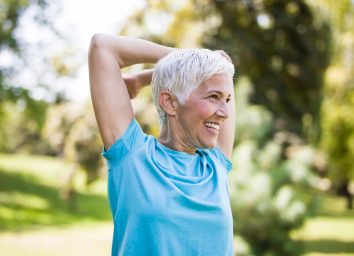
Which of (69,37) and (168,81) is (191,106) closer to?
(168,81)

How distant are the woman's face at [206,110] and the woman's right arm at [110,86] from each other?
0.45 ft

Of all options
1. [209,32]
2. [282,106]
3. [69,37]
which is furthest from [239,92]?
[69,37]

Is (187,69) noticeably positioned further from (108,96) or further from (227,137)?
(227,137)

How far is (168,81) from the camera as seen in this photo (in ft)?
4.48

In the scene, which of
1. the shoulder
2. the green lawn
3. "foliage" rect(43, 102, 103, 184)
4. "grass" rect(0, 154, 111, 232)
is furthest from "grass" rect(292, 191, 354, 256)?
the shoulder

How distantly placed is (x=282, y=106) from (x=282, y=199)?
4349 mm

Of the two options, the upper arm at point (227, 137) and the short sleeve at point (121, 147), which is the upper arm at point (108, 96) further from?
the upper arm at point (227, 137)

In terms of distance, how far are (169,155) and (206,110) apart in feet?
0.45

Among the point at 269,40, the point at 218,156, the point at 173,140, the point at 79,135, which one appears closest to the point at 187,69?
the point at 173,140

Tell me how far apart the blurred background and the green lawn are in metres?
0.05

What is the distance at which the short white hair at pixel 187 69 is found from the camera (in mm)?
1333

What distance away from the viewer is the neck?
140 cm

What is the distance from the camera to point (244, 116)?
695cm

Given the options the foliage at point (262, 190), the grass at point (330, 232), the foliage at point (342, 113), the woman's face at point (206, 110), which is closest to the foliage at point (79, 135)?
the grass at point (330, 232)
